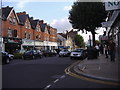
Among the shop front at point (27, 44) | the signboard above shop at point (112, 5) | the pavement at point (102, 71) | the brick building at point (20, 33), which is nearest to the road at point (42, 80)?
the pavement at point (102, 71)

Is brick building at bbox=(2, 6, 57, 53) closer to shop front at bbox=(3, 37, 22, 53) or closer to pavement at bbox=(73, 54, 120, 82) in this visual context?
shop front at bbox=(3, 37, 22, 53)

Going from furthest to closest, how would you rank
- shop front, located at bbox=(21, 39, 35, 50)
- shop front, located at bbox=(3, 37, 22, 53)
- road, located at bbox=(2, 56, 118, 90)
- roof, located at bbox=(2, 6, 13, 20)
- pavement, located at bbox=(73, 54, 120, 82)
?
shop front, located at bbox=(21, 39, 35, 50) → roof, located at bbox=(2, 6, 13, 20) → shop front, located at bbox=(3, 37, 22, 53) → pavement, located at bbox=(73, 54, 120, 82) → road, located at bbox=(2, 56, 118, 90)

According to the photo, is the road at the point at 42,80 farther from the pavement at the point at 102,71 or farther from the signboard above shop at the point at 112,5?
the signboard above shop at the point at 112,5

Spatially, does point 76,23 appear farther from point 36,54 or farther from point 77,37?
point 77,37

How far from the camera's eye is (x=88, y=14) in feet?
93.7

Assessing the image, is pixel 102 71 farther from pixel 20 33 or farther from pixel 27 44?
pixel 27 44

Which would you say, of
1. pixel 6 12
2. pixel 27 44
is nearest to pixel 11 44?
pixel 6 12

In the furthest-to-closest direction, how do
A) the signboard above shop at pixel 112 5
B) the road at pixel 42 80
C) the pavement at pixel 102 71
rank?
the signboard above shop at pixel 112 5 → the pavement at pixel 102 71 → the road at pixel 42 80

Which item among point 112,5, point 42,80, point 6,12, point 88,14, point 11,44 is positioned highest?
point 6,12

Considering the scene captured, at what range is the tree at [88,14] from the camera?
28.3 meters

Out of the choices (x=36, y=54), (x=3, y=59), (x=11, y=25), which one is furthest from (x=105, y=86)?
(x=11, y=25)

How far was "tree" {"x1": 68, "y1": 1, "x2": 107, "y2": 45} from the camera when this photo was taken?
28281 millimetres

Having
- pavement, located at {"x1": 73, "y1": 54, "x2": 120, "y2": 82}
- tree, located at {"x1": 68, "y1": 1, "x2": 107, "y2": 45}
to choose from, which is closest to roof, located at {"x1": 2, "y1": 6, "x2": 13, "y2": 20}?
tree, located at {"x1": 68, "y1": 1, "x2": 107, "y2": 45}

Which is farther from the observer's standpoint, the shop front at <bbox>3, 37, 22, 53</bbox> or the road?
the shop front at <bbox>3, 37, 22, 53</bbox>
